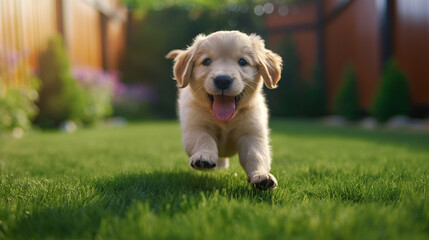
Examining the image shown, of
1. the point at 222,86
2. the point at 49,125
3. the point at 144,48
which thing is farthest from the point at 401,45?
the point at 144,48

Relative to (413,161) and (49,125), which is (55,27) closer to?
(49,125)

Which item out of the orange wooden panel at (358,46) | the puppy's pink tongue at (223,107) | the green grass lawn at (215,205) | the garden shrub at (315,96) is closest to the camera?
the green grass lawn at (215,205)

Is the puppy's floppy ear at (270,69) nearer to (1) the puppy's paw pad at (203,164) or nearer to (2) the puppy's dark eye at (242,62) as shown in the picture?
(2) the puppy's dark eye at (242,62)

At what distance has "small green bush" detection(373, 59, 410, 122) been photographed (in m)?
7.88

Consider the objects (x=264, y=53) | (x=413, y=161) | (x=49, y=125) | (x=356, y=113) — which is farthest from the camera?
(x=356, y=113)

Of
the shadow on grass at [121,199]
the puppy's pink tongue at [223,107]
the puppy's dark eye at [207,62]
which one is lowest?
the shadow on grass at [121,199]

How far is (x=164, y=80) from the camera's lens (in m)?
14.8

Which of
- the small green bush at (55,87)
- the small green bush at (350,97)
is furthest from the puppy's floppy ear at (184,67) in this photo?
the small green bush at (350,97)

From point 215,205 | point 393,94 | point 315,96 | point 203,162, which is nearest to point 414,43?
point 393,94

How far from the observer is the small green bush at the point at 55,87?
8500 millimetres

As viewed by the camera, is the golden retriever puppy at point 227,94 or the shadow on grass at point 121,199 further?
the golden retriever puppy at point 227,94

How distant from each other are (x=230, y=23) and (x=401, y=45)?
8.00 m

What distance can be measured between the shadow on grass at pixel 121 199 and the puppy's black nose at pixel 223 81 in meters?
0.62

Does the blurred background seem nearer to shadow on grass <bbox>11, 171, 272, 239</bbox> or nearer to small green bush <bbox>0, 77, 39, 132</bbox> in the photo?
small green bush <bbox>0, 77, 39, 132</bbox>
